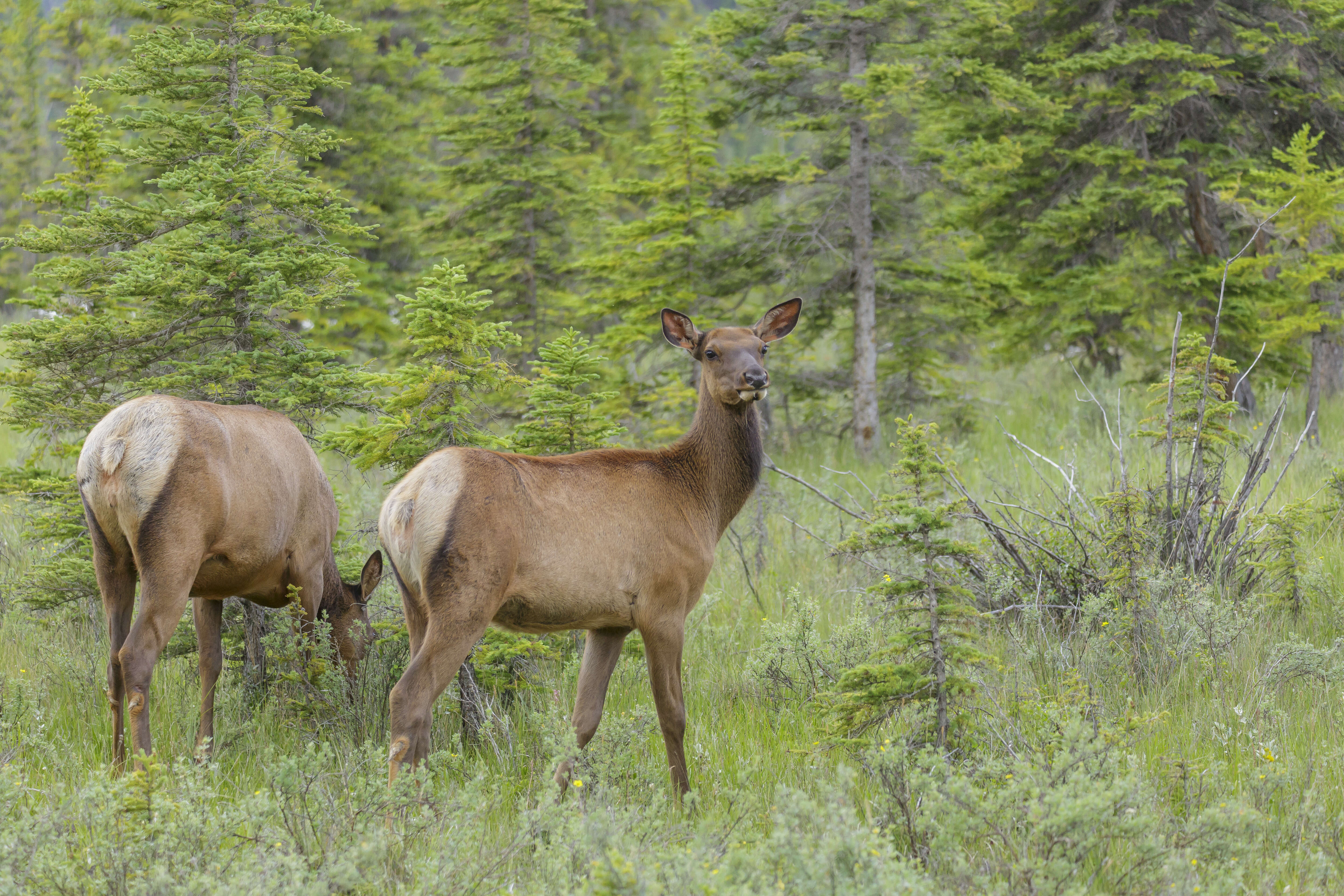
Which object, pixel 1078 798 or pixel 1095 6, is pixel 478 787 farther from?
pixel 1095 6

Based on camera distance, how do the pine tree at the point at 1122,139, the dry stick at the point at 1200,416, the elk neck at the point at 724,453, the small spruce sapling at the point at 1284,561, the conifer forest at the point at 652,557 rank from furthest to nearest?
the pine tree at the point at 1122,139 → the small spruce sapling at the point at 1284,561 → the dry stick at the point at 1200,416 → the elk neck at the point at 724,453 → the conifer forest at the point at 652,557

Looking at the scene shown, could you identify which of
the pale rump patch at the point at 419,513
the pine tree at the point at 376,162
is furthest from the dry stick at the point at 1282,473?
the pine tree at the point at 376,162

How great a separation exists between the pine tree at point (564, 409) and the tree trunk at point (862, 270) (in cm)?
783

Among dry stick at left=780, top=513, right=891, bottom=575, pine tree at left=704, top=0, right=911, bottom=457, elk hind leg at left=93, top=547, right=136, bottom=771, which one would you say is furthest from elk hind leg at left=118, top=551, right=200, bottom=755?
pine tree at left=704, top=0, right=911, bottom=457

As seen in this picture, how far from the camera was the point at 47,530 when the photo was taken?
713cm

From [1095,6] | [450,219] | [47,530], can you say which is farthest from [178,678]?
[1095,6]

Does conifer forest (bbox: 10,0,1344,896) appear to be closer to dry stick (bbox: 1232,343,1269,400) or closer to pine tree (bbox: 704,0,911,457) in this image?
pine tree (bbox: 704,0,911,457)

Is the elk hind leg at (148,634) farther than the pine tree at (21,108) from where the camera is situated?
No

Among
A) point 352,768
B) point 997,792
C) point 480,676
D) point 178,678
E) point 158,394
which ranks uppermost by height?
point 158,394

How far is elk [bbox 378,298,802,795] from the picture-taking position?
4.97m

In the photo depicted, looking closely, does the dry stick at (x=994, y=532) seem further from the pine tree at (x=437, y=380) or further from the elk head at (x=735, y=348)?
the pine tree at (x=437, y=380)

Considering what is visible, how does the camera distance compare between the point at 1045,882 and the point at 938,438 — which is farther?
the point at 938,438

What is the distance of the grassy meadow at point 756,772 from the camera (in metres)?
3.94

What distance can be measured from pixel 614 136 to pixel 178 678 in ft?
50.1
